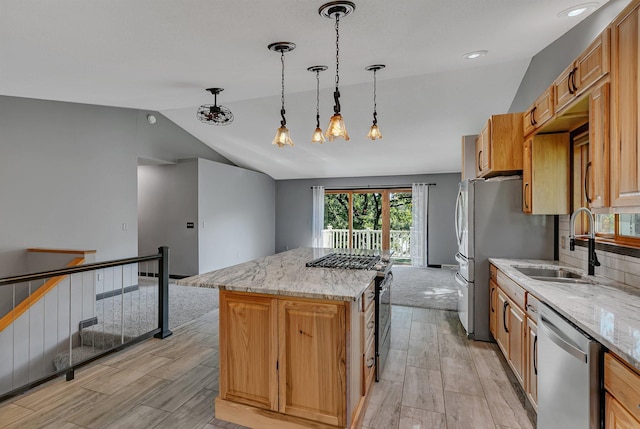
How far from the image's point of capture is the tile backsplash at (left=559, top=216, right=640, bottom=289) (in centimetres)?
192

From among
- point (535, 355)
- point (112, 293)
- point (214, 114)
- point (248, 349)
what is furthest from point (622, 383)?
point (112, 293)

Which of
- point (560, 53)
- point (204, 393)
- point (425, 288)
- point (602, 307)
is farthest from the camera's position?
point (425, 288)

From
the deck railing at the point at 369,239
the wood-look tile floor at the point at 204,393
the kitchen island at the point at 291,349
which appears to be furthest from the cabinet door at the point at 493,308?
the deck railing at the point at 369,239

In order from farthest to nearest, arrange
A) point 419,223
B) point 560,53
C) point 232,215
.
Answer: point 419,223
point 232,215
point 560,53

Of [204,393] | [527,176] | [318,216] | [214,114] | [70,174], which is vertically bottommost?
[204,393]

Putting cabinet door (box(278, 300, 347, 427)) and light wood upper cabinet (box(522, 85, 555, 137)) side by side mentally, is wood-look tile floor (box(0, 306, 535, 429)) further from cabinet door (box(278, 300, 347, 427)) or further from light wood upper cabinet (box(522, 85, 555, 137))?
light wood upper cabinet (box(522, 85, 555, 137))

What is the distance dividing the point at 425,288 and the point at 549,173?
3200mm

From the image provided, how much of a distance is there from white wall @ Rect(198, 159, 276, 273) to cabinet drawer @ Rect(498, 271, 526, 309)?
5.04 m

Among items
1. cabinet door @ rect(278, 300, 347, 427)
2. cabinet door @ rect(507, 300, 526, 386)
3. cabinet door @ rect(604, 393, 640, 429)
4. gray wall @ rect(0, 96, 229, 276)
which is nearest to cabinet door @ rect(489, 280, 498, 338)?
cabinet door @ rect(507, 300, 526, 386)

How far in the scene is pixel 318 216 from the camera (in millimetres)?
8484

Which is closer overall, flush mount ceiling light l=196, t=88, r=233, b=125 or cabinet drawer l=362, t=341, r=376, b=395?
cabinet drawer l=362, t=341, r=376, b=395

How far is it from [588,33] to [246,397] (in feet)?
11.5

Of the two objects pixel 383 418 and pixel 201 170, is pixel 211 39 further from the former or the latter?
pixel 201 170

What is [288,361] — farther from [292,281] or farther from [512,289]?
[512,289]
